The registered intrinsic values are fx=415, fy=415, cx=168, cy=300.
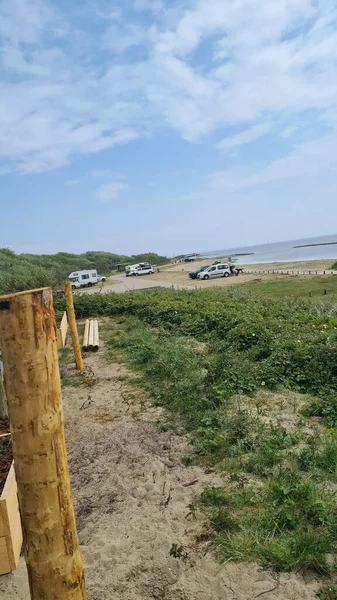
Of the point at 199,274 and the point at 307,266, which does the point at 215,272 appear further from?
the point at 307,266

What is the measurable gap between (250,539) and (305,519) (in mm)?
499

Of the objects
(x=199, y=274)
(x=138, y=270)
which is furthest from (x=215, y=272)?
(x=138, y=270)

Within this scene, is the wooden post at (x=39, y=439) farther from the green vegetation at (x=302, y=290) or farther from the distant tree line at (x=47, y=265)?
the distant tree line at (x=47, y=265)

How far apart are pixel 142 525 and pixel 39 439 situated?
2.07 meters

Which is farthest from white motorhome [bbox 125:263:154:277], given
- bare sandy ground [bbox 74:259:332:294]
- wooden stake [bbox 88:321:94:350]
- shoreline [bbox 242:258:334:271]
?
wooden stake [bbox 88:321:94:350]

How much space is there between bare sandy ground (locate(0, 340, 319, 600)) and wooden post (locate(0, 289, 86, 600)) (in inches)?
43.9

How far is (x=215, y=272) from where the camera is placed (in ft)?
136

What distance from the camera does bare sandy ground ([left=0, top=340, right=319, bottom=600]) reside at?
2.80 meters

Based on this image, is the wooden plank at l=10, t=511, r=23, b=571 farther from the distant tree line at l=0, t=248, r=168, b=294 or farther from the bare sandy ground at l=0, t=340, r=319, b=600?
the distant tree line at l=0, t=248, r=168, b=294

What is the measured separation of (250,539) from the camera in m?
3.10

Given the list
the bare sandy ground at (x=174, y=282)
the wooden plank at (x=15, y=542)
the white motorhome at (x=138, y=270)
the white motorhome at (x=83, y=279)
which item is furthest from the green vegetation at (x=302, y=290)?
the white motorhome at (x=138, y=270)

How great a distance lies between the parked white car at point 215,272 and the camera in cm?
4088

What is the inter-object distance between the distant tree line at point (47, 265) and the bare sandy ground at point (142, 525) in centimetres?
1926

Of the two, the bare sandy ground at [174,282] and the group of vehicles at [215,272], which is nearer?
the bare sandy ground at [174,282]
